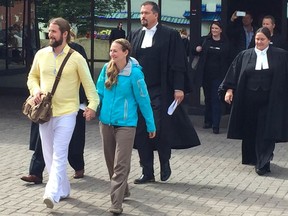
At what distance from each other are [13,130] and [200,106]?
351 cm

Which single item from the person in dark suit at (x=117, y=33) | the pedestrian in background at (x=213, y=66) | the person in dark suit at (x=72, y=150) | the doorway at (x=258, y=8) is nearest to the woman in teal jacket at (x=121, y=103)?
the person in dark suit at (x=72, y=150)

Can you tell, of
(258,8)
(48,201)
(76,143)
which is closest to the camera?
(48,201)

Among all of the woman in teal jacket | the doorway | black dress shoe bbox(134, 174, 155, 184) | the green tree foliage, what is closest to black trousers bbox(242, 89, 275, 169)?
black dress shoe bbox(134, 174, 155, 184)

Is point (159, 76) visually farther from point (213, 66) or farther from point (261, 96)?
point (213, 66)

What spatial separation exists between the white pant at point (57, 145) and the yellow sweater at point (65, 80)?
3.7 inches

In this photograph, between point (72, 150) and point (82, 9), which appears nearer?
point (72, 150)

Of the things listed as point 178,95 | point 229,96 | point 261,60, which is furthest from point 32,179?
point 261,60

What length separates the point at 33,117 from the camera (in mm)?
7527

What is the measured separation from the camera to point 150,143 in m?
8.84

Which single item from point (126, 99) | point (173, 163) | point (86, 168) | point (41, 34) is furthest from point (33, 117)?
point (41, 34)

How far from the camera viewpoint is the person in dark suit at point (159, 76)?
8.70m

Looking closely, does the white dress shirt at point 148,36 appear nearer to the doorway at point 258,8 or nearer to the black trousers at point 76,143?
the black trousers at point 76,143

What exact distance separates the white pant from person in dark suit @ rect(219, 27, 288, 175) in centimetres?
259

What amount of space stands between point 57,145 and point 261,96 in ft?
9.55
